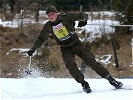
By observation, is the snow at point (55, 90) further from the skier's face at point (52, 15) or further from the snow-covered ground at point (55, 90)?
→ the skier's face at point (52, 15)

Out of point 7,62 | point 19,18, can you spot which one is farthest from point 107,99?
point 19,18

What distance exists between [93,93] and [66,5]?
12.9 m

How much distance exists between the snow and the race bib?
2.92 feet

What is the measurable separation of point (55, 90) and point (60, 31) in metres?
1.25

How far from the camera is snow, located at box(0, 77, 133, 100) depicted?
20.4ft

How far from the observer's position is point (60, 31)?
6859 mm

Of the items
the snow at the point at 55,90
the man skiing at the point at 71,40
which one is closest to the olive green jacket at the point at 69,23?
the man skiing at the point at 71,40

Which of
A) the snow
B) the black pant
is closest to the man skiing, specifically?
the black pant

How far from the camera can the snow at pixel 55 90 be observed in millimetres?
6215

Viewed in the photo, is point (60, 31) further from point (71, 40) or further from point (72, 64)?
point (72, 64)

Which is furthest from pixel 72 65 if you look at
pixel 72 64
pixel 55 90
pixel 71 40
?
pixel 55 90

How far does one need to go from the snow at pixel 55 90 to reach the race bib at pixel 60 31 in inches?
35.0

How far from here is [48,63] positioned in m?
14.9

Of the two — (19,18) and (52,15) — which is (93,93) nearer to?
(52,15)
